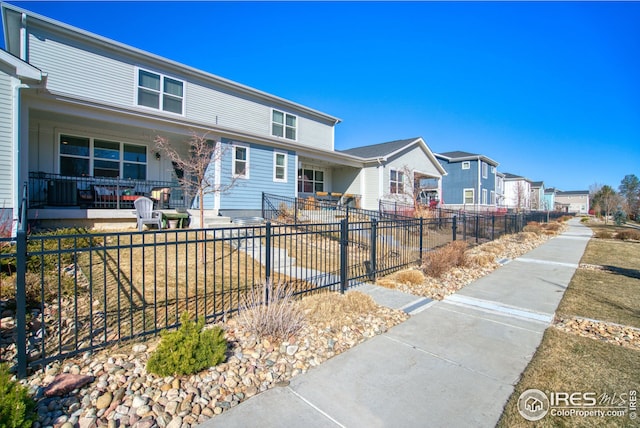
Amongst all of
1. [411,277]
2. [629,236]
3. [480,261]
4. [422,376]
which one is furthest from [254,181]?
[629,236]

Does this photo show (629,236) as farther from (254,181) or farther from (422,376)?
(422,376)

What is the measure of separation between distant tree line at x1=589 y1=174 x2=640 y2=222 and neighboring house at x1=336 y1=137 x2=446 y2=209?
21.3m

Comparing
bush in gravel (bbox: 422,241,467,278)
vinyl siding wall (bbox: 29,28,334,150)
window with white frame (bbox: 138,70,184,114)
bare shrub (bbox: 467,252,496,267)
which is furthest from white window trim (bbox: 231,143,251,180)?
bare shrub (bbox: 467,252,496,267)

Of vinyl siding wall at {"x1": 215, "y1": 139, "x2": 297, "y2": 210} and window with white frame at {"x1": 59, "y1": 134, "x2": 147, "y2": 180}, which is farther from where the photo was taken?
vinyl siding wall at {"x1": 215, "y1": 139, "x2": 297, "y2": 210}

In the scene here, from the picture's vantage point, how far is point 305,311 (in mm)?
4762

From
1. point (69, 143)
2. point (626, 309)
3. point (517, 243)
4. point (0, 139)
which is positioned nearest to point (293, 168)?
point (69, 143)

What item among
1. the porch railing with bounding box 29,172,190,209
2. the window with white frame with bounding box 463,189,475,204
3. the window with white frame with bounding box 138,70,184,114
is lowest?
the porch railing with bounding box 29,172,190,209

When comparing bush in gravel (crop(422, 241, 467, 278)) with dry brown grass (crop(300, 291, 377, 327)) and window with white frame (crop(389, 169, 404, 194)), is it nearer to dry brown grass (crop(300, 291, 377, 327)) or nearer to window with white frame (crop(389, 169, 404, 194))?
dry brown grass (crop(300, 291, 377, 327))

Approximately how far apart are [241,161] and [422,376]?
38.6 ft

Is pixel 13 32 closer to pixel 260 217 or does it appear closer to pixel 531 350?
pixel 260 217

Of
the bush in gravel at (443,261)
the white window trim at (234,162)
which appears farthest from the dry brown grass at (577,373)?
the white window trim at (234,162)

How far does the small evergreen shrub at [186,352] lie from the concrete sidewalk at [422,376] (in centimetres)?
66

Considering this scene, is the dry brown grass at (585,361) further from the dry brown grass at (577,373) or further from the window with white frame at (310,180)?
the window with white frame at (310,180)

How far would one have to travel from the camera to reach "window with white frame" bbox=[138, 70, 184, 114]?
12758 mm
